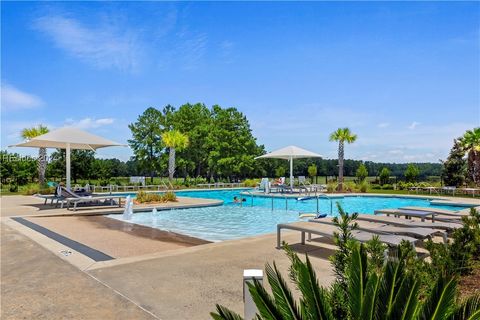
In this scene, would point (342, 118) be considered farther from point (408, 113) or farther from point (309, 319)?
point (309, 319)

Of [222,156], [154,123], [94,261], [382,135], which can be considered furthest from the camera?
[154,123]

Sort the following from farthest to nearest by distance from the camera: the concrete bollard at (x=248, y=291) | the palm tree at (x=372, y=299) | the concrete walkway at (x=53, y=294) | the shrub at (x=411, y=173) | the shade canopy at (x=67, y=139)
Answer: the shrub at (x=411, y=173) → the shade canopy at (x=67, y=139) → the concrete walkway at (x=53, y=294) → the concrete bollard at (x=248, y=291) → the palm tree at (x=372, y=299)

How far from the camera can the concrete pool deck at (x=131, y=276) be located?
3.58 metres

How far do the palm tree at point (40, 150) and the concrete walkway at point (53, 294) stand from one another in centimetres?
1798

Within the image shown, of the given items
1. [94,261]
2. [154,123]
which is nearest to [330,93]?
[94,261]

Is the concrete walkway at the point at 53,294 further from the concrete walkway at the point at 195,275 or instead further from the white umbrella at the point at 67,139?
the white umbrella at the point at 67,139

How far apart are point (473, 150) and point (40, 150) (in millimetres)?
27165

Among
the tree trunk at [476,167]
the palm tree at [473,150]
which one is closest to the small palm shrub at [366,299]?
the palm tree at [473,150]

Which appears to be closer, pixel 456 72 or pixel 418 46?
pixel 418 46

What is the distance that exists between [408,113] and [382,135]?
201 inches

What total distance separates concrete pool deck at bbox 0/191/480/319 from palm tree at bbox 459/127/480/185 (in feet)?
62.7

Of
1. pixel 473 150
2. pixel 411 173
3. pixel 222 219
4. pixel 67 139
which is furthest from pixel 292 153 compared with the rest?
pixel 67 139

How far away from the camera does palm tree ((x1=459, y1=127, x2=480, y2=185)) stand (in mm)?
21203

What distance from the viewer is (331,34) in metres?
11.8
